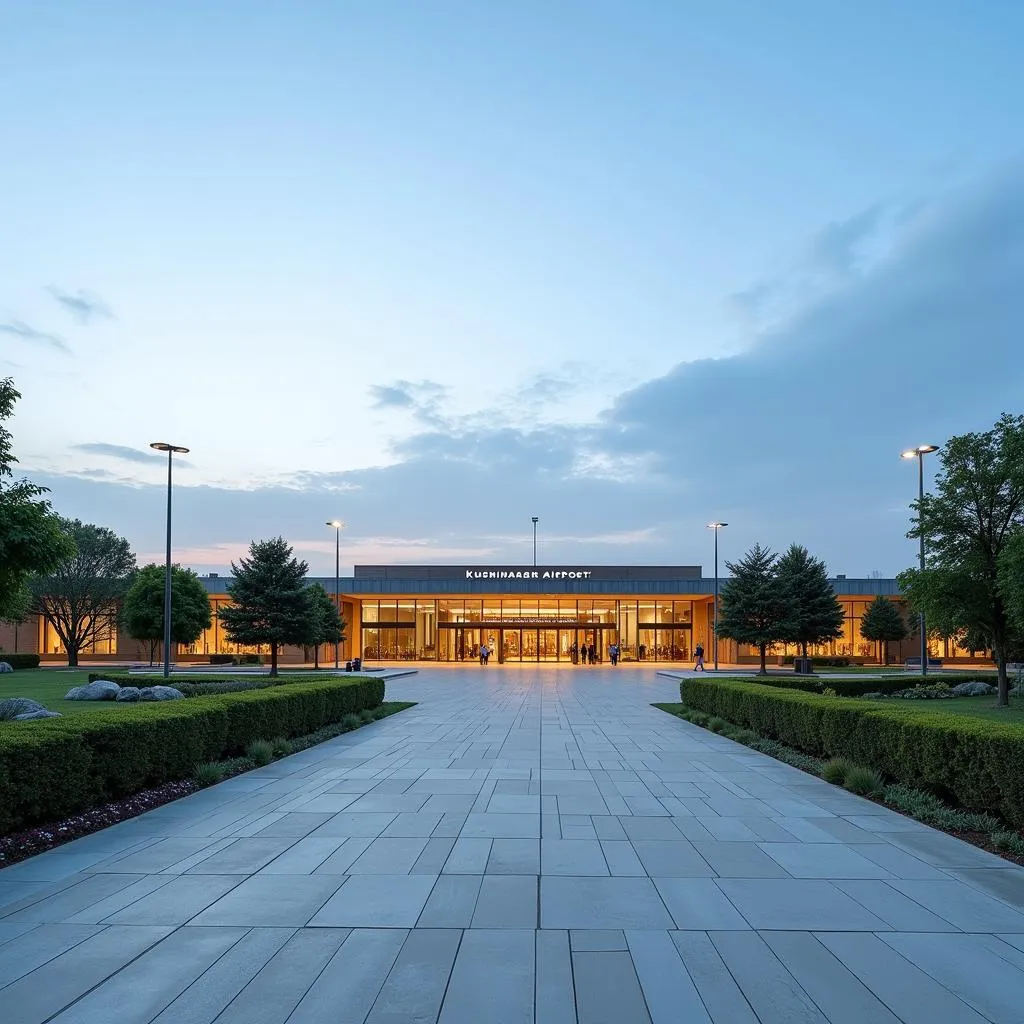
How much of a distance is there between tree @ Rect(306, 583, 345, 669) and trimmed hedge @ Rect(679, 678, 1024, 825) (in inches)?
1007

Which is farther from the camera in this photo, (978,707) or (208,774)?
(978,707)

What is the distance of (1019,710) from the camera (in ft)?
79.2

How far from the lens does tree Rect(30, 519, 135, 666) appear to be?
51.4 meters

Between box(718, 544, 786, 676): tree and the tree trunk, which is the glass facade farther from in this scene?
the tree trunk

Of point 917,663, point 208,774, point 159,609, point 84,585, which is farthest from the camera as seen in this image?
point 917,663

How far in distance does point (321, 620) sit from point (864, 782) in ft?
104

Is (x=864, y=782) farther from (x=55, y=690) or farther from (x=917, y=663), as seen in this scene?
(x=917, y=663)

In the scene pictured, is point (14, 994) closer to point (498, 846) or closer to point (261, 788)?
point (498, 846)

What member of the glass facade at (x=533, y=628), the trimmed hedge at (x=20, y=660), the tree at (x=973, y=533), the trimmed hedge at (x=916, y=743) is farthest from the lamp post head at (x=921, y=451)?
the trimmed hedge at (x=20, y=660)

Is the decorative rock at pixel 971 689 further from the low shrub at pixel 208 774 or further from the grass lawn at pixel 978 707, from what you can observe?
the low shrub at pixel 208 774

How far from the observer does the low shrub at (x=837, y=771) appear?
11625 millimetres

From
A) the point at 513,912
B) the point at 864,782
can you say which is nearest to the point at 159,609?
the point at 864,782

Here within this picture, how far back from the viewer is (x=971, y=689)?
31.5m

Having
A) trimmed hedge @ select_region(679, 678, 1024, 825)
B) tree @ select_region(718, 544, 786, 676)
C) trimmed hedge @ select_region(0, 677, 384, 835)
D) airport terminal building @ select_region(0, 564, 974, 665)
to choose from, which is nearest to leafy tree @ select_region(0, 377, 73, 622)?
trimmed hedge @ select_region(0, 677, 384, 835)
